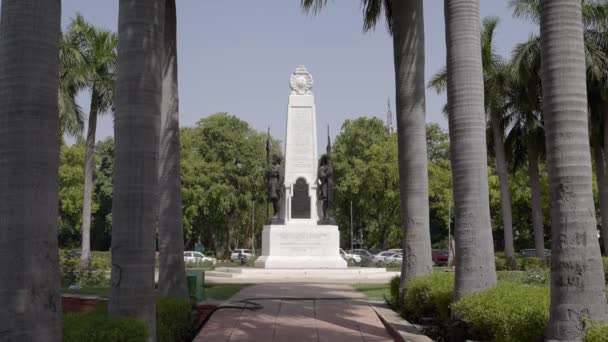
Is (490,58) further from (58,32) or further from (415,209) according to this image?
(58,32)

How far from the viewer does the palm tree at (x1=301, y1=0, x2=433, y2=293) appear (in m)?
12.5

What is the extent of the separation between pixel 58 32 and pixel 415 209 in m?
8.48

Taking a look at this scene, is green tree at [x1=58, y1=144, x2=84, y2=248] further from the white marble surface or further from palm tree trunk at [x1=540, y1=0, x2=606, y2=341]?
palm tree trunk at [x1=540, y1=0, x2=606, y2=341]

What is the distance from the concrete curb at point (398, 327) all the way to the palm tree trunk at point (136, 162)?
11.6ft

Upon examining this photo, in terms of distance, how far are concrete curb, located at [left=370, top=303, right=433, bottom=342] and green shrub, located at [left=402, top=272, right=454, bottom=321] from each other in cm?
29

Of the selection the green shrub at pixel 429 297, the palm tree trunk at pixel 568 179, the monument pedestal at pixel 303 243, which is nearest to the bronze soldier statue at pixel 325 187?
the monument pedestal at pixel 303 243

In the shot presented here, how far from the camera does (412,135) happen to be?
42.0 ft

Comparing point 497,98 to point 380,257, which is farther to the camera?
point 380,257

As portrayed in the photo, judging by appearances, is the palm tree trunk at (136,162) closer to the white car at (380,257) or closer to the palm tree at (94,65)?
the palm tree at (94,65)

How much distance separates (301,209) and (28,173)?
24678mm

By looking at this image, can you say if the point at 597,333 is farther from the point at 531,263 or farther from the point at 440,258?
the point at 440,258

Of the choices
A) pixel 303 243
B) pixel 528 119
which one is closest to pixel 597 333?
pixel 303 243

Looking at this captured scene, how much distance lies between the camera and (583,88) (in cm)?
655

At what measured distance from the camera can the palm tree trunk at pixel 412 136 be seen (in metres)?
12.5
